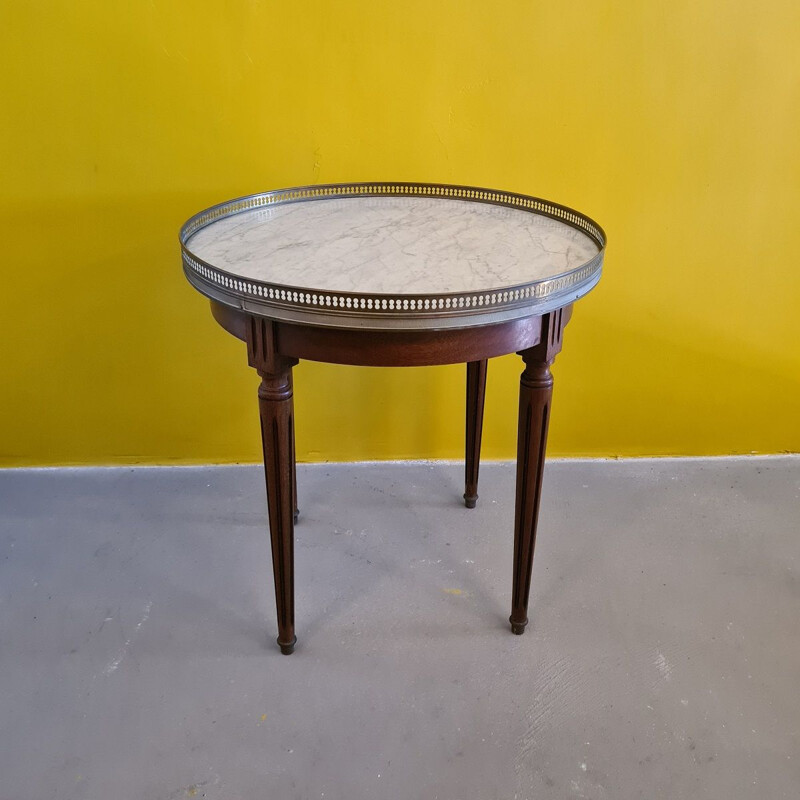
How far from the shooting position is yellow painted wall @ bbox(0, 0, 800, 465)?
80.2 inches

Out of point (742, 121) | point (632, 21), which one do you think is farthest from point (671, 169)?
point (632, 21)

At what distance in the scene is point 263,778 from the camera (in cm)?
145

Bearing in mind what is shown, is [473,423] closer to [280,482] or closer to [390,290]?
[280,482]

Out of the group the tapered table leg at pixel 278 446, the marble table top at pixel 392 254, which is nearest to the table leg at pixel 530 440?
the marble table top at pixel 392 254

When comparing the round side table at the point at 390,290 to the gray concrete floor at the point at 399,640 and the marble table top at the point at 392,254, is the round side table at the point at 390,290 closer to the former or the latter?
the marble table top at the point at 392,254

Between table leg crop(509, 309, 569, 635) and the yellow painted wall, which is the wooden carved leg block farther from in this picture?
the yellow painted wall

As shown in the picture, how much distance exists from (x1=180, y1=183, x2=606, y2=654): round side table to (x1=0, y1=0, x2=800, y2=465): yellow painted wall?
0.31 meters

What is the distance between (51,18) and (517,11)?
1.16 m

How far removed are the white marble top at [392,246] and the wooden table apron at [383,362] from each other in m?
0.08

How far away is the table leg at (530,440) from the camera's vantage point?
151cm

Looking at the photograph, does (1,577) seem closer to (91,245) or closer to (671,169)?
(91,245)

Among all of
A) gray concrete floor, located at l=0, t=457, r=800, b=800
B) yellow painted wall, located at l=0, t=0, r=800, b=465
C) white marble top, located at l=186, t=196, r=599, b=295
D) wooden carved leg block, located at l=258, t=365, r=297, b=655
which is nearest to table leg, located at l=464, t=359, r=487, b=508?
gray concrete floor, located at l=0, t=457, r=800, b=800

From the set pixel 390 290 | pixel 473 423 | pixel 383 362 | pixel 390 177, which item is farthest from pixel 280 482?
pixel 390 177

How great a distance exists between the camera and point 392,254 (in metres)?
1.56
